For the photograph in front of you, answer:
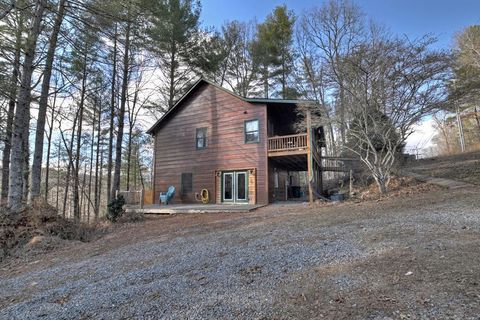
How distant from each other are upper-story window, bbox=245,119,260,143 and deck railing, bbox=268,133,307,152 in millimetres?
752

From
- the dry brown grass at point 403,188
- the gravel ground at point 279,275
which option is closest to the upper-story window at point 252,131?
the dry brown grass at point 403,188

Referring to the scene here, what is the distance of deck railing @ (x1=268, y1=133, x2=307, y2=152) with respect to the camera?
494 inches

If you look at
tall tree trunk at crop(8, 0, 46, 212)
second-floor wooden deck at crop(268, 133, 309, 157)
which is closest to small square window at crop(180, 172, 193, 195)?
second-floor wooden deck at crop(268, 133, 309, 157)

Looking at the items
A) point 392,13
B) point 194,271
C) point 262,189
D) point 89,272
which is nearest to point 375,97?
point 392,13

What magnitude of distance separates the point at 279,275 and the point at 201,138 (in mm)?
12505

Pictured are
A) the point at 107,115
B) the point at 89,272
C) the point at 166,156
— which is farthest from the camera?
the point at 107,115

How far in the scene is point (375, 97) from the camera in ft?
31.1

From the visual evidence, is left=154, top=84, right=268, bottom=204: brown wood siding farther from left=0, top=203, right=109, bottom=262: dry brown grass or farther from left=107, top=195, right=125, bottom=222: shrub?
left=0, top=203, right=109, bottom=262: dry brown grass

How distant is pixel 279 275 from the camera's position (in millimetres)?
3373

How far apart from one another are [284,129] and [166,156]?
7.13 meters

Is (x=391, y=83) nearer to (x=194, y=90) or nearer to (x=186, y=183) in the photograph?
(x=194, y=90)

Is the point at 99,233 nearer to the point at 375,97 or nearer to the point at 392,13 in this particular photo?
the point at 375,97

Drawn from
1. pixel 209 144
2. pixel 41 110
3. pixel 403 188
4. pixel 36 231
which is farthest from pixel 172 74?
pixel 403 188

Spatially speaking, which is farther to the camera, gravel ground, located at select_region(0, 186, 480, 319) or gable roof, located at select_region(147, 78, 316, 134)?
gable roof, located at select_region(147, 78, 316, 134)
